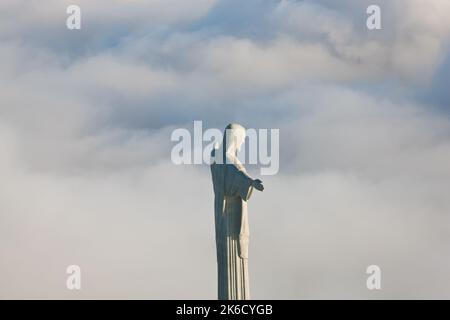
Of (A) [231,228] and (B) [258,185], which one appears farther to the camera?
(A) [231,228]

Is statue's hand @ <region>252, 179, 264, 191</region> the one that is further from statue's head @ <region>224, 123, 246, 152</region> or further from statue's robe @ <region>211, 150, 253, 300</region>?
statue's head @ <region>224, 123, 246, 152</region>

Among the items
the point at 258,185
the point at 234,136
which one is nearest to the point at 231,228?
the point at 258,185

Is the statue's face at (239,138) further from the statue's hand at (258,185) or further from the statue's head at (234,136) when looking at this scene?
the statue's hand at (258,185)

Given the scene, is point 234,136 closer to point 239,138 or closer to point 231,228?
point 239,138

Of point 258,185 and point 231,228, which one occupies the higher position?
point 258,185

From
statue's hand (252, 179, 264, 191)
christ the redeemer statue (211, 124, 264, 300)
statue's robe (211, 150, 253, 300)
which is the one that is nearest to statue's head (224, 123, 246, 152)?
christ the redeemer statue (211, 124, 264, 300)
